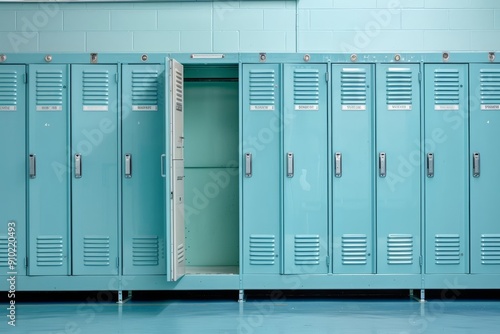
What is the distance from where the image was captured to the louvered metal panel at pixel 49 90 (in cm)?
621

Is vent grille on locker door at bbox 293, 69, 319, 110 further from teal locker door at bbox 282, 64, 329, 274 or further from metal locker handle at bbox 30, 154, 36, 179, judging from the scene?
metal locker handle at bbox 30, 154, 36, 179

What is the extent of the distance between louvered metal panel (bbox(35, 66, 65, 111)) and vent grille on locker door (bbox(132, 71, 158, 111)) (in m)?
0.70

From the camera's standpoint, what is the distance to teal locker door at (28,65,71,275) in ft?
20.2

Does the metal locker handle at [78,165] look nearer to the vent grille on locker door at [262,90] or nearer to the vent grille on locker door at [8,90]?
the vent grille on locker door at [8,90]

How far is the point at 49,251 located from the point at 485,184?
4.22 meters

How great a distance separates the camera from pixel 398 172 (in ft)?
20.4

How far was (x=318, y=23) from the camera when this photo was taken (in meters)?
7.27

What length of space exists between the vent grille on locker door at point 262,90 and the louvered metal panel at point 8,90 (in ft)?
7.44

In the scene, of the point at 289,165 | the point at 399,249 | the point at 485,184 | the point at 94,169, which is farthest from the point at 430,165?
the point at 94,169

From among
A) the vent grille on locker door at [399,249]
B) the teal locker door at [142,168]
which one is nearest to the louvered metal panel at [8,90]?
the teal locker door at [142,168]

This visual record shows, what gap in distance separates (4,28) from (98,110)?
2003 mm

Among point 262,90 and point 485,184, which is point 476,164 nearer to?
point 485,184

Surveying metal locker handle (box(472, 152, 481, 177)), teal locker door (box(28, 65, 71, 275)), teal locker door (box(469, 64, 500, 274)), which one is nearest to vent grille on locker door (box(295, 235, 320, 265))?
teal locker door (box(469, 64, 500, 274))

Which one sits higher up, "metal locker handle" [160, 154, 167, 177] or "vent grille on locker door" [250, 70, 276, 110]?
"vent grille on locker door" [250, 70, 276, 110]
